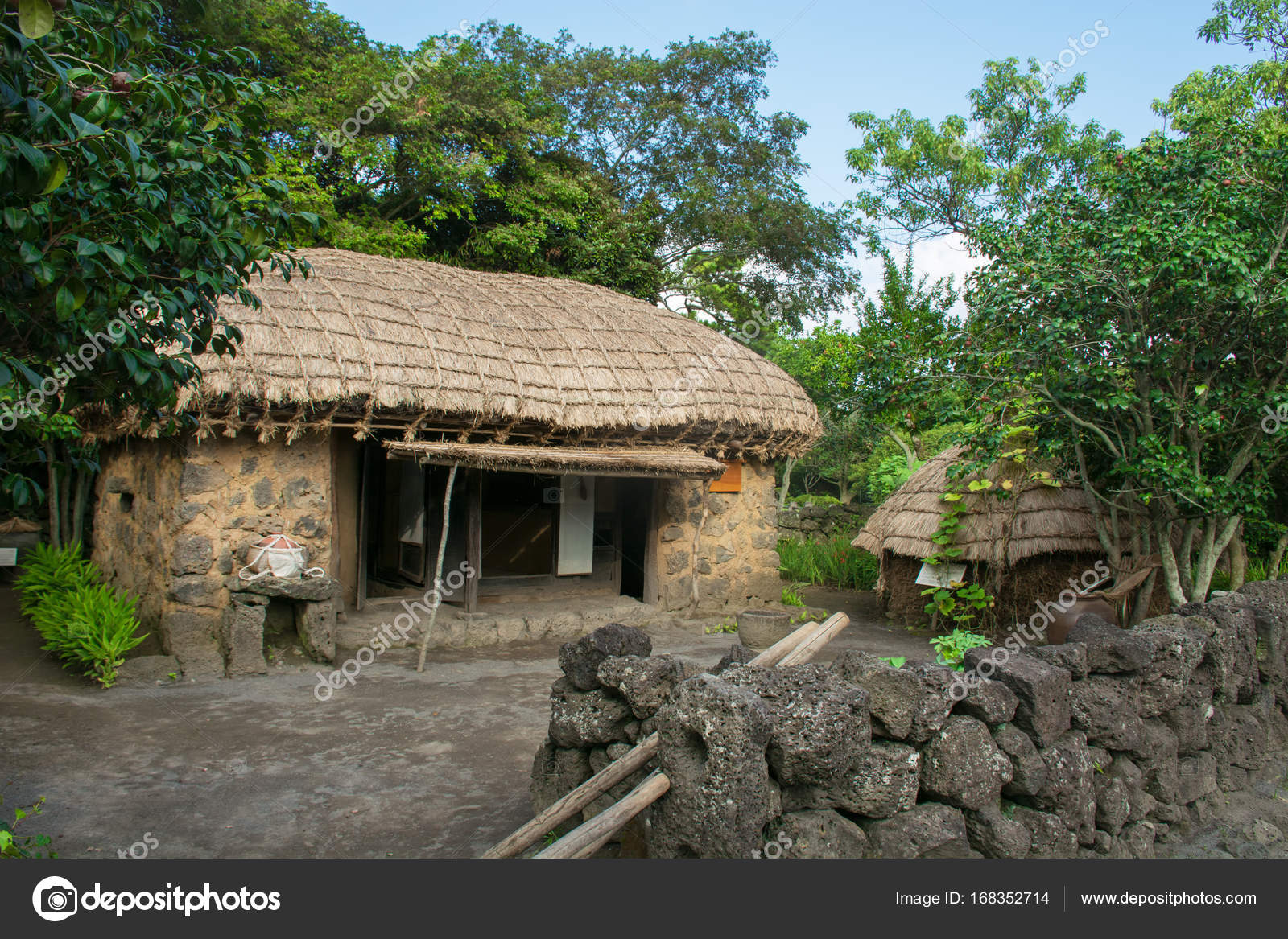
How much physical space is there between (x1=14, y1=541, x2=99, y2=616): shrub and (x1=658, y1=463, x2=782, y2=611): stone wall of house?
5978 mm

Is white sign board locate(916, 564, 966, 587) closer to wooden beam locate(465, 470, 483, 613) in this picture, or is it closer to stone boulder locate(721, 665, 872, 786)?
wooden beam locate(465, 470, 483, 613)

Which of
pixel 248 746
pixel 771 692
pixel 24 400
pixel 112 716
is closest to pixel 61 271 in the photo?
pixel 24 400

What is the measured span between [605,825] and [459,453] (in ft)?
16.1

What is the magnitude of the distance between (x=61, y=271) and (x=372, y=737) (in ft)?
12.0

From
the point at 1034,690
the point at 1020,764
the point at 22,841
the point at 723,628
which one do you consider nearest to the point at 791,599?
the point at 723,628

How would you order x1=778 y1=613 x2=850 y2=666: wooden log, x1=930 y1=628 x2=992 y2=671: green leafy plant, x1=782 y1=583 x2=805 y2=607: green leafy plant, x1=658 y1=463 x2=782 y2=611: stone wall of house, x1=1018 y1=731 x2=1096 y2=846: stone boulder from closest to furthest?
1. x1=1018 y1=731 x2=1096 y2=846: stone boulder
2. x1=778 y1=613 x2=850 y2=666: wooden log
3. x1=930 y1=628 x2=992 y2=671: green leafy plant
4. x1=658 y1=463 x2=782 y2=611: stone wall of house
5. x1=782 y1=583 x2=805 y2=607: green leafy plant

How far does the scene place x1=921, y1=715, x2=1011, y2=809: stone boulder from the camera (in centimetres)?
324

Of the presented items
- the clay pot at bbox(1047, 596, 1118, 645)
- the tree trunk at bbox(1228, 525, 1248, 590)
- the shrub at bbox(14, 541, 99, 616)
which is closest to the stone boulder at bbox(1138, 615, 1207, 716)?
the clay pot at bbox(1047, 596, 1118, 645)

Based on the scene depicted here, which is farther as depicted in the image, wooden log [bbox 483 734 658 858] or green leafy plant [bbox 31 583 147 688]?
green leafy plant [bbox 31 583 147 688]

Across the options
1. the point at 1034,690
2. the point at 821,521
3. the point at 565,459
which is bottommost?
the point at 821,521

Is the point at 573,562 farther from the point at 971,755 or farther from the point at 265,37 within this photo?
the point at 265,37

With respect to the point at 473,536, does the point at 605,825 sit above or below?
below

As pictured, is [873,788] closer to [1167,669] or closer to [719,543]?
[1167,669]

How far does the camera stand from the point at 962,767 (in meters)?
3.26
